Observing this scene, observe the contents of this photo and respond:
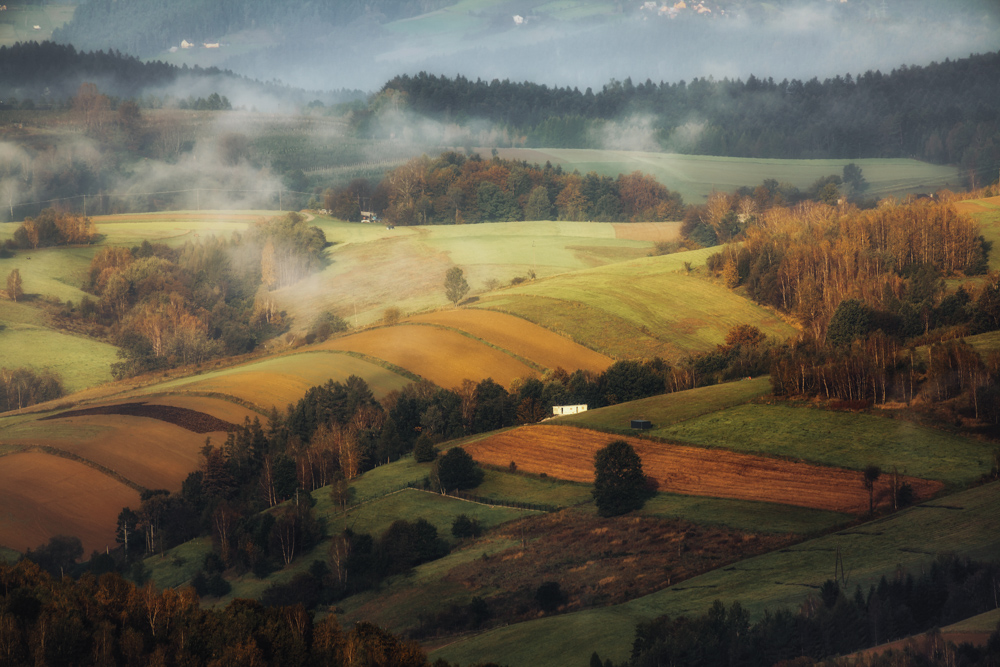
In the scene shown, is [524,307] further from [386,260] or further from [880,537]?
[880,537]

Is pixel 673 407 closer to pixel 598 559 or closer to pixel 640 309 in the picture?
pixel 598 559

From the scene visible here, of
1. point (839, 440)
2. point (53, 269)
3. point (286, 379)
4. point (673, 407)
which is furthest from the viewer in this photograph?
point (53, 269)

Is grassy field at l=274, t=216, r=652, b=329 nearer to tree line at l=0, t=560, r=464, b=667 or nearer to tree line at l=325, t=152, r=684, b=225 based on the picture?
tree line at l=325, t=152, r=684, b=225

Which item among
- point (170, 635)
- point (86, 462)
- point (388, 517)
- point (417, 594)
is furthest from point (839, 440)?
point (86, 462)

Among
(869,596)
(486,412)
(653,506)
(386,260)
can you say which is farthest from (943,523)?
(386,260)

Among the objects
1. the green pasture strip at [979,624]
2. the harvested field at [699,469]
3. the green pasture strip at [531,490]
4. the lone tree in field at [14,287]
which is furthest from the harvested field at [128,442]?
the green pasture strip at [979,624]

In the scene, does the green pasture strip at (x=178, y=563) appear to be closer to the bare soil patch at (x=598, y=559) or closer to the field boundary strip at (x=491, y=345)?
the bare soil patch at (x=598, y=559)

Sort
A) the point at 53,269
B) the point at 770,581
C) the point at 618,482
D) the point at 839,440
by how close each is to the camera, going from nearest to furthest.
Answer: the point at 770,581
the point at 618,482
the point at 839,440
the point at 53,269
